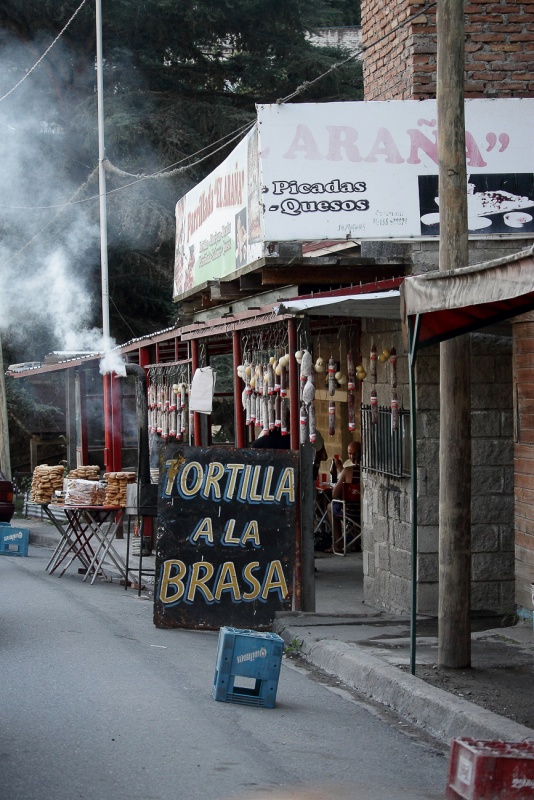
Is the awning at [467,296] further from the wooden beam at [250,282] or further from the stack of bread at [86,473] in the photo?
the stack of bread at [86,473]

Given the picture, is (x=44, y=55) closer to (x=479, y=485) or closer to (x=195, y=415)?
(x=195, y=415)

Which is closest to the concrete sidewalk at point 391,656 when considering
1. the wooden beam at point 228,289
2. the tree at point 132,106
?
the wooden beam at point 228,289

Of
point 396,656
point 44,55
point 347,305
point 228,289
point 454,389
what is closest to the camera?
point 454,389

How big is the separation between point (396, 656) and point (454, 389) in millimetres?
2097

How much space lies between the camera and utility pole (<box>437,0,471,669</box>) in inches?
304

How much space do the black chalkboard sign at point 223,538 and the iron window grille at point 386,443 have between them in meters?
1.06

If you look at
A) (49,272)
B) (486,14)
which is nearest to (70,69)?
(49,272)

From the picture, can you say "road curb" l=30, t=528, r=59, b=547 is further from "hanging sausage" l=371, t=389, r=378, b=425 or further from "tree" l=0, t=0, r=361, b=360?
"hanging sausage" l=371, t=389, r=378, b=425

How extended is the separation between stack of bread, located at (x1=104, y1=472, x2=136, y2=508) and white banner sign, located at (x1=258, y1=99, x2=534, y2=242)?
13.8 feet

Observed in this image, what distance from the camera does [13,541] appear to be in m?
17.5

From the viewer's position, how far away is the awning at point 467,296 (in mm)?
5664

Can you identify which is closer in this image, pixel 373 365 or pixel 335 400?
pixel 373 365

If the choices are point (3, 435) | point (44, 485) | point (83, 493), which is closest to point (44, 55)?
point (3, 435)

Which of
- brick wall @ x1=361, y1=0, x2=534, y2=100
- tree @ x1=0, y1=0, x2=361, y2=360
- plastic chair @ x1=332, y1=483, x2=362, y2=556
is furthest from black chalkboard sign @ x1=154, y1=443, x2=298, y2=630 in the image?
tree @ x1=0, y1=0, x2=361, y2=360
